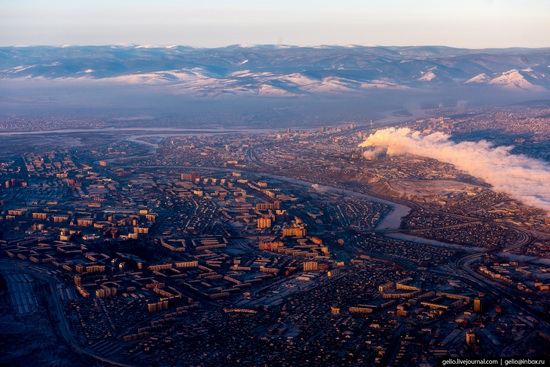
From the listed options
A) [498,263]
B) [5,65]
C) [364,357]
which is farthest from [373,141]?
[5,65]

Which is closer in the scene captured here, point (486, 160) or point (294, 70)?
point (486, 160)

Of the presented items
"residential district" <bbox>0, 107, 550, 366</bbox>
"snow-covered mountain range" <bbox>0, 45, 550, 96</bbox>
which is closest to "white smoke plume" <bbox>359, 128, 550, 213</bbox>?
"residential district" <bbox>0, 107, 550, 366</bbox>

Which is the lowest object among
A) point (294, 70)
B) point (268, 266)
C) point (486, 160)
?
point (268, 266)

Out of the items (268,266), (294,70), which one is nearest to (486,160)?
(268,266)

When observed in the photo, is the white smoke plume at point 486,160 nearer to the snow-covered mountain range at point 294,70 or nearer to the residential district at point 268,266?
the residential district at point 268,266

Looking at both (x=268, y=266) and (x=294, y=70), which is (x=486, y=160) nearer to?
(x=268, y=266)

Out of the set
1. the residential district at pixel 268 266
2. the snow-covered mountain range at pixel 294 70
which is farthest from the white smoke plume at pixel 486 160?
the snow-covered mountain range at pixel 294 70
